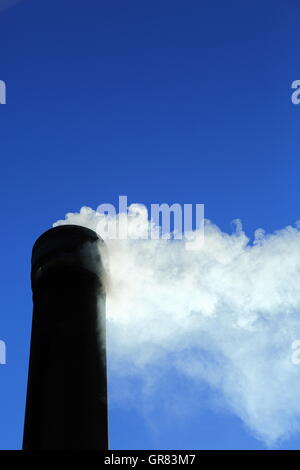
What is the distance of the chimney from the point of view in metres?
5.16

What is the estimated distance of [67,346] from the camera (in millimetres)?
5645

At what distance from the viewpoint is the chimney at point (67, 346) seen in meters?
5.16

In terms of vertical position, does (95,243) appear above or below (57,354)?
above

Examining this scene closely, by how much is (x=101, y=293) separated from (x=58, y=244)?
89 cm

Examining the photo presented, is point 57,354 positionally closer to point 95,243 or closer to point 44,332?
point 44,332

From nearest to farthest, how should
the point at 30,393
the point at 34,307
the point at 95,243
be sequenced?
the point at 30,393, the point at 34,307, the point at 95,243

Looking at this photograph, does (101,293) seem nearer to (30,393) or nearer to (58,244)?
(58,244)

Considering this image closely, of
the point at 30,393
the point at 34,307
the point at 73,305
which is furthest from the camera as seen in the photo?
the point at 34,307

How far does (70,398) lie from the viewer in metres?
5.27
